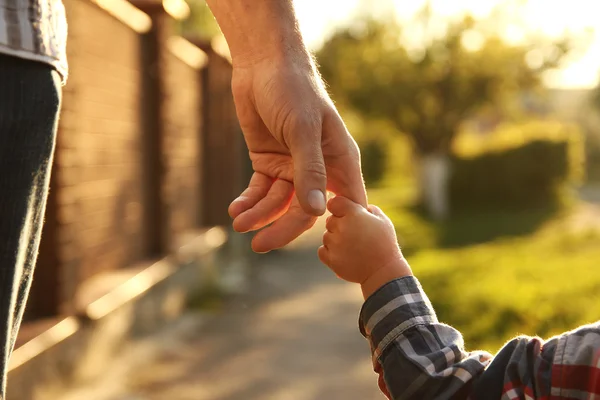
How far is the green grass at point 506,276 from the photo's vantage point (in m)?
5.52

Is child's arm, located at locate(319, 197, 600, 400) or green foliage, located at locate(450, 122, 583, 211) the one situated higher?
Answer: child's arm, located at locate(319, 197, 600, 400)

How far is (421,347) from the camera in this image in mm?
1517

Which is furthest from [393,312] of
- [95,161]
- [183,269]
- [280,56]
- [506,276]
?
[506,276]

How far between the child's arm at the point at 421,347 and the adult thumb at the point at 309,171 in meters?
0.20

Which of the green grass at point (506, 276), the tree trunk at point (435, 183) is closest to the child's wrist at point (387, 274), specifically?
the green grass at point (506, 276)

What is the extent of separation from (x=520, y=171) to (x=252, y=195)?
19638mm

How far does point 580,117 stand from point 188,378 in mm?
56057

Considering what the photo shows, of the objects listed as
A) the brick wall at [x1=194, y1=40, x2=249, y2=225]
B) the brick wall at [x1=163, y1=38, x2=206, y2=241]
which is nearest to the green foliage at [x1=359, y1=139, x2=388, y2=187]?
the brick wall at [x1=194, y1=40, x2=249, y2=225]

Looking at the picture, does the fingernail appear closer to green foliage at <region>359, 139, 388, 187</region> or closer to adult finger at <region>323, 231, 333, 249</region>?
adult finger at <region>323, 231, 333, 249</region>

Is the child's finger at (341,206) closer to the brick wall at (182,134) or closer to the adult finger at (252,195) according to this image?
the adult finger at (252,195)

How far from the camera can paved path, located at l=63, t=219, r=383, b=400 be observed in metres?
4.67

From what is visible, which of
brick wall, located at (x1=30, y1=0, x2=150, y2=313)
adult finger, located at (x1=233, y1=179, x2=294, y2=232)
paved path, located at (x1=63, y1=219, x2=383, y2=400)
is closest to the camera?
adult finger, located at (x1=233, y1=179, x2=294, y2=232)

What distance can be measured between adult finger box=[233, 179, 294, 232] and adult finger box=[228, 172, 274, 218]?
21mm

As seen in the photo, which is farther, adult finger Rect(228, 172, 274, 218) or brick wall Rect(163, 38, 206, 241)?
brick wall Rect(163, 38, 206, 241)
